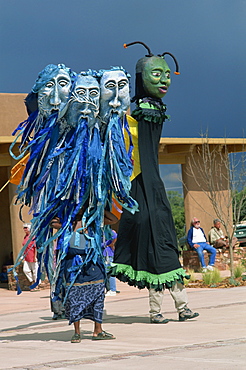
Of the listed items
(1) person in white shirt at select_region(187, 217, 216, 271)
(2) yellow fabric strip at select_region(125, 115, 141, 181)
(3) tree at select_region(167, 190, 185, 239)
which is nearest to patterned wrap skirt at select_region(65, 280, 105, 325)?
(2) yellow fabric strip at select_region(125, 115, 141, 181)

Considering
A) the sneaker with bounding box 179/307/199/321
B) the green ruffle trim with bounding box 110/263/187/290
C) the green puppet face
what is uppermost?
the green puppet face

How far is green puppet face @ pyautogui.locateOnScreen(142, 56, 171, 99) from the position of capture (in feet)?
27.8

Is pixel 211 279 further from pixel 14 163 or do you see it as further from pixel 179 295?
pixel 14 163

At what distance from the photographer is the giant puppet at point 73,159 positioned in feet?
22.4

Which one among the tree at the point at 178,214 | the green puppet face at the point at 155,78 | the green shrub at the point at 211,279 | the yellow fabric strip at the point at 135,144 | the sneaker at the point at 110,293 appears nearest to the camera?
the yellow fabric strip at the point at 135,144

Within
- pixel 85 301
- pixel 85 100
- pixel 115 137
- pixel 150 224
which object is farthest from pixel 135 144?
pixel 85 301

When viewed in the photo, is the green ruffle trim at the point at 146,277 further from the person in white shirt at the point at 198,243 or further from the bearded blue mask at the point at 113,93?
the person in white shirt at the point at 198,243

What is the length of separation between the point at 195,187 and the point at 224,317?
11.1 metres

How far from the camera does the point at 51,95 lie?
7.01 meters

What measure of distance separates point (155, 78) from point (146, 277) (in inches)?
91.2

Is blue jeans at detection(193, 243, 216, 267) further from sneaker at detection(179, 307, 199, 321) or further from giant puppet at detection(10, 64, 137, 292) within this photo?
giant puppet at detection(10, 64, 137, 292)

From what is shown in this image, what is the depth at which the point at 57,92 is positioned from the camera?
6.97m

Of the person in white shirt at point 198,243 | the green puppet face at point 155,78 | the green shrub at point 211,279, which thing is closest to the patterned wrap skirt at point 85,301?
the green puppet face at point 155,78

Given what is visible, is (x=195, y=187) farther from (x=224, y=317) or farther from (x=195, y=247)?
(x=224, y=317)
